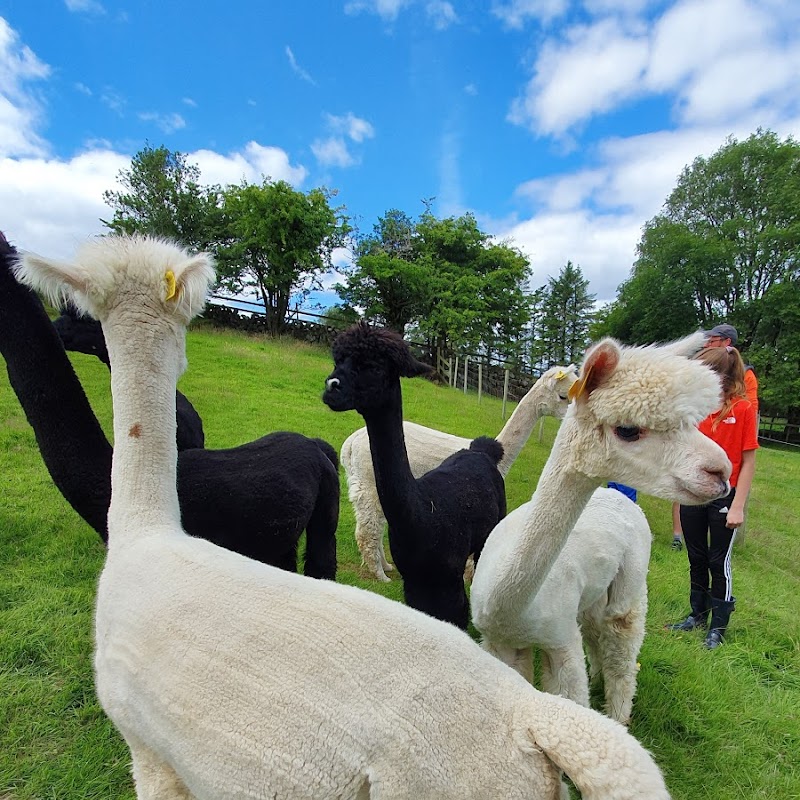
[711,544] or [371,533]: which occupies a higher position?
[711,544]

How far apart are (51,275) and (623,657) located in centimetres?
298

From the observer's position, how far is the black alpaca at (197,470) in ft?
6.32

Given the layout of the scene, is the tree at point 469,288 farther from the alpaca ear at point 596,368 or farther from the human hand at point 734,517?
the alpaca ear at point 596,368

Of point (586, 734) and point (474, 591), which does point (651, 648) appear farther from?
point (586, 734)

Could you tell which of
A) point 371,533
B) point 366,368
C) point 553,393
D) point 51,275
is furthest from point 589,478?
point 553,393

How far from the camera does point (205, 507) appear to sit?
86.0 inches

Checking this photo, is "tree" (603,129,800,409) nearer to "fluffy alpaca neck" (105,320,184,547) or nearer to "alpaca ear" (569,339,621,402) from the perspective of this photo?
"alpaca ear" (569,339,621,402)

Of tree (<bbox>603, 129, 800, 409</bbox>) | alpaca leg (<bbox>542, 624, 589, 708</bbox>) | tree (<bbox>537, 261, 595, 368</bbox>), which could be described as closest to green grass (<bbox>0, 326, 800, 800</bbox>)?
alpaca leg (<bbox>542, 624, 589, 708</bbox>)

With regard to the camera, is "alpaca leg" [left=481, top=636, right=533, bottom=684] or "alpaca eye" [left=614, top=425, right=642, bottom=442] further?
"alpaca leg" [left=481, top=636, right=533, bottom=684]

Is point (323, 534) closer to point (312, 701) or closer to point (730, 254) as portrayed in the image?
point (312, 701)

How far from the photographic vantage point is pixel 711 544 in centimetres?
324

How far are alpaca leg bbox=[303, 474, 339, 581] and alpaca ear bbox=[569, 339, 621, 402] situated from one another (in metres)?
1.61

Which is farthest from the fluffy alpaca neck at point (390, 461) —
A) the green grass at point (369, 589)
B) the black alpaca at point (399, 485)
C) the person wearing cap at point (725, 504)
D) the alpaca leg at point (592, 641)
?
the person wearing cap at point (725, 504)

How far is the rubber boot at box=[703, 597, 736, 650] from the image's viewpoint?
3.21 metres
